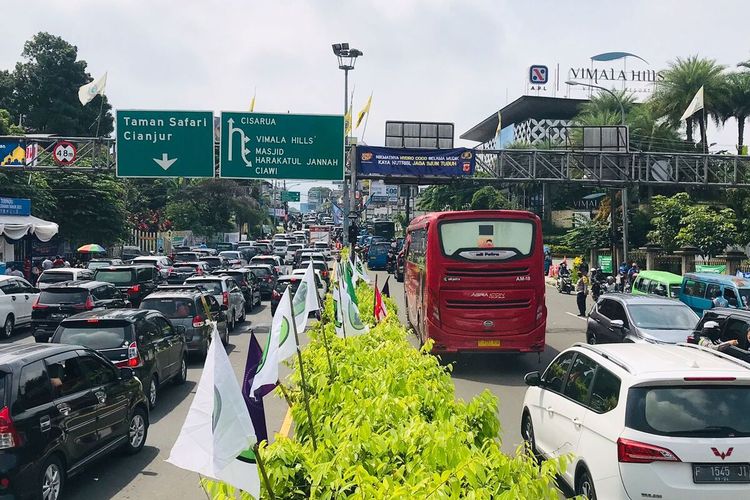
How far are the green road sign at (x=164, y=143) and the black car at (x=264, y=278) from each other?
678 centimetres

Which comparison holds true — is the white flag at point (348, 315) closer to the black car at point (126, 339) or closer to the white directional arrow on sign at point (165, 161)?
the black car at point (126, 339)

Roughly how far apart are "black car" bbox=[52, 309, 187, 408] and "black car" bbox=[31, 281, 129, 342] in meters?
7.40

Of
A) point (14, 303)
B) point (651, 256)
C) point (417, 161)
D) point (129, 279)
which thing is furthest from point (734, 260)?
point (14, 303)

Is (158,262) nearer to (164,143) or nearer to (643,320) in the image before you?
(164,143)

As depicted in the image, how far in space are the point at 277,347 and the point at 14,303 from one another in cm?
1774

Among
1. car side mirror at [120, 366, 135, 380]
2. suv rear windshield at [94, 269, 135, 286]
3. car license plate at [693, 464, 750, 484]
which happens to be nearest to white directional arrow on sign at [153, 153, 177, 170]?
suv rear windshield at [94, 269, 135, 286]

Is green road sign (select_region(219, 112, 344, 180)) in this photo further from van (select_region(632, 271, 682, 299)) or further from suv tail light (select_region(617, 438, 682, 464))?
suv tail light (select_region(617, 438, 682, 464))

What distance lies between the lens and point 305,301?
8.77 m

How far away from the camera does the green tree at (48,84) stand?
68750 mm

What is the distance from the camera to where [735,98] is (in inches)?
1841

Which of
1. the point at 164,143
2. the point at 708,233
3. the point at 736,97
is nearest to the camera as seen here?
the point at 164,143

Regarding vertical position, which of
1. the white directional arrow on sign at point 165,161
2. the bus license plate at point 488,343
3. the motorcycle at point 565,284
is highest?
the white directional arrow on sign at point 165,161

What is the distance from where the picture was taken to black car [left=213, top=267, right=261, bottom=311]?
2769 cm

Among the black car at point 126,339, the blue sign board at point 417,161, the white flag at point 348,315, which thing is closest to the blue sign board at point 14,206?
the blue sign board at point 417,161
